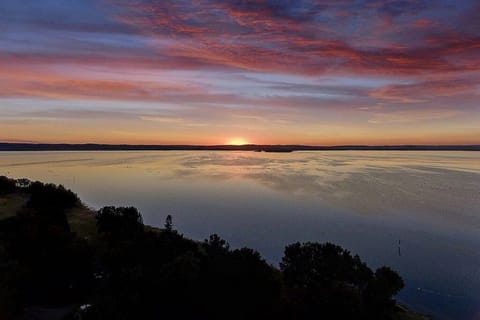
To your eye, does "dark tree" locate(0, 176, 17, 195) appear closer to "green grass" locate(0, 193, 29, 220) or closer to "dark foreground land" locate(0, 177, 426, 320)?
"green grass" locate(0, 193, 29, 220)

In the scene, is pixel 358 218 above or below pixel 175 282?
below

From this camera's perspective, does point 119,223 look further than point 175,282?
Yes

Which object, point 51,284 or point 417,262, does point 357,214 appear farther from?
point 51,284

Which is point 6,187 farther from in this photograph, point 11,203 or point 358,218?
point 358,218

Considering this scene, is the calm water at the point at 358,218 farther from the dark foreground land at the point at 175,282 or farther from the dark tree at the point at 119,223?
the dark tree at the point at 119,223

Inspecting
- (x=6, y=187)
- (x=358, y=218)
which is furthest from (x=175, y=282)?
(x=6, y=187)

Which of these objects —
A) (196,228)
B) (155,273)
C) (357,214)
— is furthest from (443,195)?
(155,273)

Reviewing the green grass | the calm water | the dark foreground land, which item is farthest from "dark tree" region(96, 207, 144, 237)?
the green grass

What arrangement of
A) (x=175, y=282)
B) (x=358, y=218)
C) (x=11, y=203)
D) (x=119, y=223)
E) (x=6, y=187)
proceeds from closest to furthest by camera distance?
(x=175, y=282) < (x=119, y=223) < (x=358, y=218) < (x=11, y=203) < (x=6, y=187)
